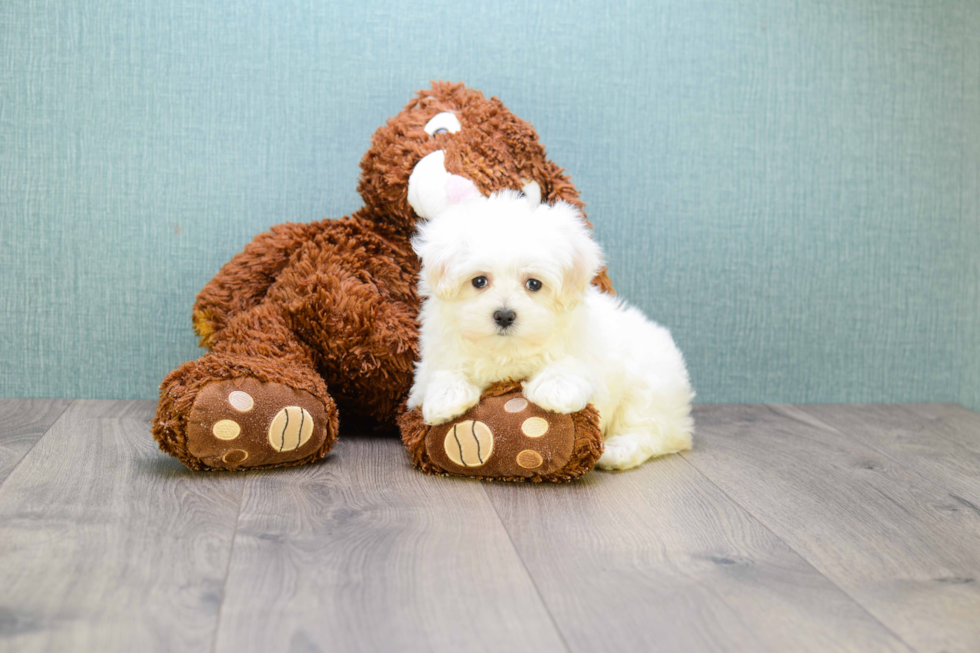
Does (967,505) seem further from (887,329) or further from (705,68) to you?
(705,68)

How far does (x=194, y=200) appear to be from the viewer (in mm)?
1812

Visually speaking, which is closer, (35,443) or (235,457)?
(235,457)

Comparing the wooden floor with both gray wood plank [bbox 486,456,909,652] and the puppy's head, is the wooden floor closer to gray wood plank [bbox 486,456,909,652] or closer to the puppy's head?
gray wood plank [bbox 486,456,909,652]

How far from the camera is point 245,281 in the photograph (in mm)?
1623

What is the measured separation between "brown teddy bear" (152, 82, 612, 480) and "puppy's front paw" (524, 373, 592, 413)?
0.02m

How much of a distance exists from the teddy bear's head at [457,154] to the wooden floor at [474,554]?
465 millimetres

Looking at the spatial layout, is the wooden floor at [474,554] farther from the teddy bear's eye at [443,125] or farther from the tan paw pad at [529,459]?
the teddy bear's eye at [443,125]

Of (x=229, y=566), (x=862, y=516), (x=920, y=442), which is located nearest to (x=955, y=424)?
(x=920, y=442)

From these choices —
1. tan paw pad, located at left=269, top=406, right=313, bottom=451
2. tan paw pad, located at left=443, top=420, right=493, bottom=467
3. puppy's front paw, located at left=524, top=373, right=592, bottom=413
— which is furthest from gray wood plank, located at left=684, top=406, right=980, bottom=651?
tan paw pad, located at left=269, top=406, right=313, bottom=451

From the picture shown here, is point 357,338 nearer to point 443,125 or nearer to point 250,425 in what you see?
point 250,425

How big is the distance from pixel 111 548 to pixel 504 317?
589 millimetres

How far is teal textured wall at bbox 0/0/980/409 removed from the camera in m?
1.78

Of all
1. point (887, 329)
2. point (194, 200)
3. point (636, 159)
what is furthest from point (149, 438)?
point (887, 329)

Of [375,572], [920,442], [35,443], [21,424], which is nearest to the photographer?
[375,572]
